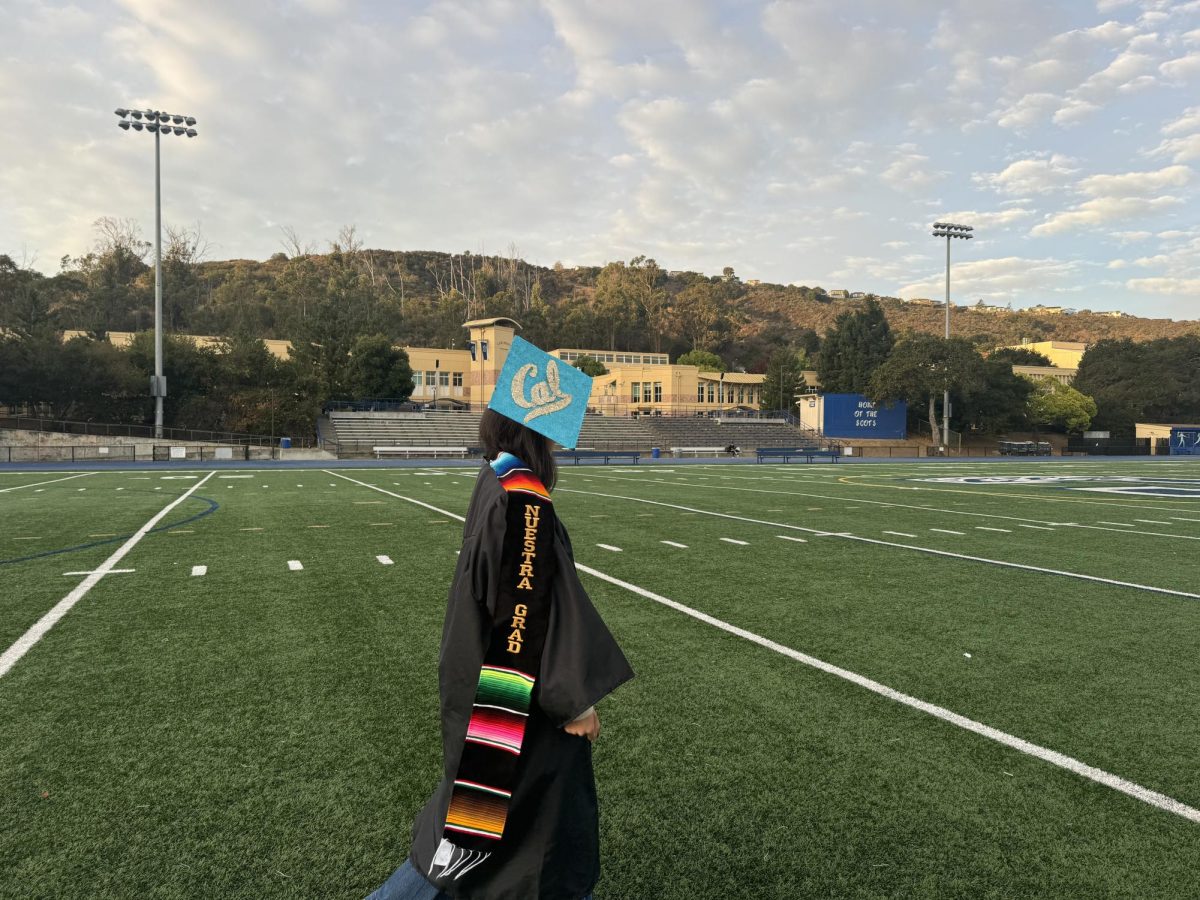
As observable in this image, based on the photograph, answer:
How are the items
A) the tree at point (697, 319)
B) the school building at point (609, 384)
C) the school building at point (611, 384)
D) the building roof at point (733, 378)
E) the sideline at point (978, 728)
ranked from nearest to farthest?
the sideline at point (978, 728), the school building at point (609, 384), the school building at point (611, 384), the building roof at point (733, 378), the tree at point (697, 319)

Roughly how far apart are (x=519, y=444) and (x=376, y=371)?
59.6 metres

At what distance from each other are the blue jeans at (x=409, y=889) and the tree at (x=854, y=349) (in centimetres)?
8160

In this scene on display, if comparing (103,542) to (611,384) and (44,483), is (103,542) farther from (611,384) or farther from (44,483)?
(611,384)

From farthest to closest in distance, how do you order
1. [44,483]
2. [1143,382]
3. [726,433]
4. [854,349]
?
[854,349] → [1143,382] → [726,433] → [44,483]

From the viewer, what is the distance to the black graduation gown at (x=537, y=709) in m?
2.12

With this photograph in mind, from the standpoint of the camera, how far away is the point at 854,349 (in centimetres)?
8250

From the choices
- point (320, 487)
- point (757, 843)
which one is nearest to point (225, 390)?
point (320, 487)

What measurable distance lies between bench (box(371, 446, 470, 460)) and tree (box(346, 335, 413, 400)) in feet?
51.3

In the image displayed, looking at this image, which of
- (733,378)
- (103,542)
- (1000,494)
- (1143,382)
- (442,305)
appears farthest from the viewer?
(442,305)

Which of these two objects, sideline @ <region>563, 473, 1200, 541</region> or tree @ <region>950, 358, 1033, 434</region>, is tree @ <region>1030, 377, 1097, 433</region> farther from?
sideline @ <region>563, 473, 1200, 541</region>

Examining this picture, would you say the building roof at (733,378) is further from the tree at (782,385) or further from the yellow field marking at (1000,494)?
the yellow field marking at (1000,494)

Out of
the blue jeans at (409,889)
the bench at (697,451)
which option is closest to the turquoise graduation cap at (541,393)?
the blue jeans at (409,889)

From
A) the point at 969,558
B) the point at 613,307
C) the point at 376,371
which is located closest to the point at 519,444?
the point at 969,558

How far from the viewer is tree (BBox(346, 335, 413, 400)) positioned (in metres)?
59.0
